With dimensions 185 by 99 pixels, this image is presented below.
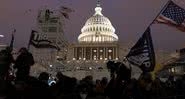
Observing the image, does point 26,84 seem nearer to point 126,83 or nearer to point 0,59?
point 0,59

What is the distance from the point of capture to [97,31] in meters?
114

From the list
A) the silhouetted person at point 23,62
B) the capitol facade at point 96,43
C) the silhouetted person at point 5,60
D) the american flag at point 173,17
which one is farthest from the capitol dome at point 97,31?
the silhouetted person at point 5,60

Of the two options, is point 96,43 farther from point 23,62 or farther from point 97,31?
point 23,62

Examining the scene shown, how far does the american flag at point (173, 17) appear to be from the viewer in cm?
1103

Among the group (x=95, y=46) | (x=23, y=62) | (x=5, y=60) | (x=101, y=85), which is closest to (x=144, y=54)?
(x=101, y=85)

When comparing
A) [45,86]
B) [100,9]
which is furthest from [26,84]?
[100,9]

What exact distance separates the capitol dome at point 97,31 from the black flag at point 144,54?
329 ft

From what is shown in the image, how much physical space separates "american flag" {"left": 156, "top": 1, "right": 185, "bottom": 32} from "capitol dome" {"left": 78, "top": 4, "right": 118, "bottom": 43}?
99.4 meters

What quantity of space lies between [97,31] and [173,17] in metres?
103

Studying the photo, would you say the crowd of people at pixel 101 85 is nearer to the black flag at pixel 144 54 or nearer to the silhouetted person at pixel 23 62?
the silhouetted person at pixel 23 62

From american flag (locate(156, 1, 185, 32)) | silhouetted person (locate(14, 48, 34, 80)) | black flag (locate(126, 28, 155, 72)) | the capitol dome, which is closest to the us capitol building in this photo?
the capitol dome

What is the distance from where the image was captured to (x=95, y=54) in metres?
104

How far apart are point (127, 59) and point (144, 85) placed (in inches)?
57.7

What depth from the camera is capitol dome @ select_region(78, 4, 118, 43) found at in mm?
112875
